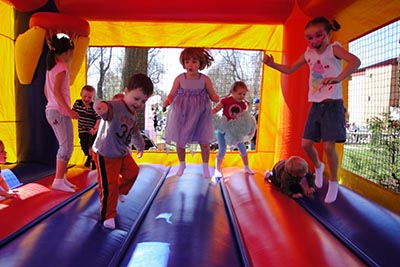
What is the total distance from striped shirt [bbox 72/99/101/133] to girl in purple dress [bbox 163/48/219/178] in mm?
1235

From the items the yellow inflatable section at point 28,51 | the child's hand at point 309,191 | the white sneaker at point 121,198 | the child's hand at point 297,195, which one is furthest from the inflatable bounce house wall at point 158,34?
the white sneaker at point 121,198

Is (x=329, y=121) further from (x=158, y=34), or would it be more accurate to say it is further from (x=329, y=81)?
(x=158, y=34)

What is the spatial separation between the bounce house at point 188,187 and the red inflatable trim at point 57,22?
10 millimetres

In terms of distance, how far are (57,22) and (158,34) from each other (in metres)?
1.30

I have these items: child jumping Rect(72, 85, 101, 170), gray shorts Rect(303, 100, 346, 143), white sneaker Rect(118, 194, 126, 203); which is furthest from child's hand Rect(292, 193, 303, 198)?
child jumping Rect(72, 85, 101, 170)

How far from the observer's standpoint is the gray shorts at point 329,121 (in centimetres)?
273

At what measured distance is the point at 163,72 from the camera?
193 inches

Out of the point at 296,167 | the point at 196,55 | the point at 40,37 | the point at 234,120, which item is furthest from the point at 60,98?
the point at 296,167

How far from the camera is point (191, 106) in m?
3.44

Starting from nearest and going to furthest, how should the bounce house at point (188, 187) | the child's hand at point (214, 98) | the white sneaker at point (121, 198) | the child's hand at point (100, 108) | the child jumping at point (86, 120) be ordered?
the bounce house at point (188, 187)
the child's hand at point (100, 108)
the white sneaker at point (121, 198)
the child's hand at point (214, 98)
the child jumping at point (86, 120)

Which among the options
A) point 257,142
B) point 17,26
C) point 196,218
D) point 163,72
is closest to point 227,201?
point 196,218

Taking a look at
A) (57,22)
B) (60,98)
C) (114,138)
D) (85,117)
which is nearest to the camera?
(114,138)

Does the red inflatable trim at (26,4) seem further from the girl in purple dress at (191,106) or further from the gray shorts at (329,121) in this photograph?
the gray shorts at (329,121)

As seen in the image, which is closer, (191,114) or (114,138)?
(114,138)
